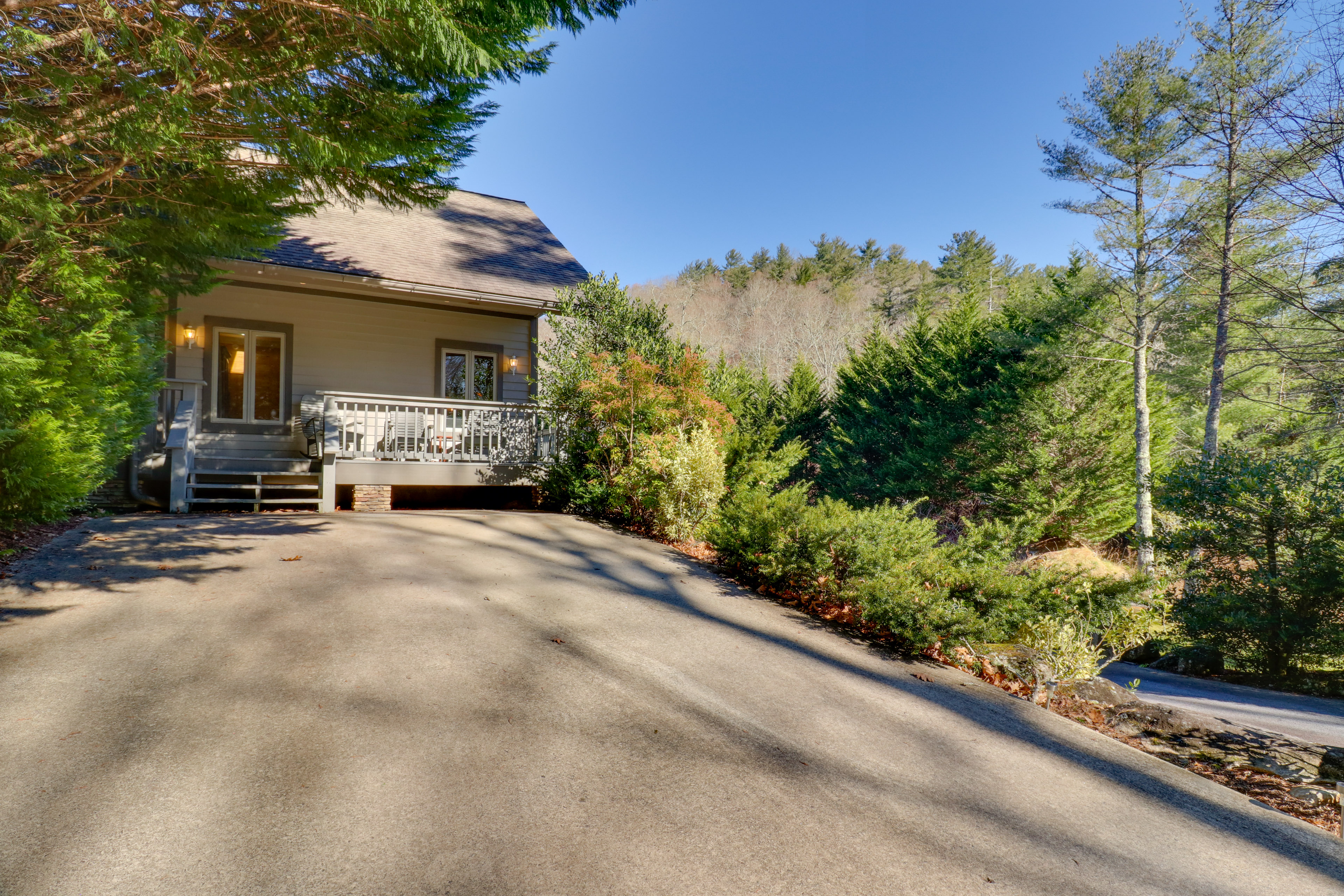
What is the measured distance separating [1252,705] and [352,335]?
1486 centimetres

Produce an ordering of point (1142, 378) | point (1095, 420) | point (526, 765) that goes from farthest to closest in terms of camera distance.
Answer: point (1095, 420) < point (1142, 378) < point (526, 765)

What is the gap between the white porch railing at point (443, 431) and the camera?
10.3m

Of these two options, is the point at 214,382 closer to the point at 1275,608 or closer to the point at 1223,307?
the point at 1275,608

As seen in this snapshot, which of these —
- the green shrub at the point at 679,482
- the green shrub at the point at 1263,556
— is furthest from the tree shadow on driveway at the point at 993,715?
the green shrub at the point at 1263,556

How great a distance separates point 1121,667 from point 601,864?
10.1 meters

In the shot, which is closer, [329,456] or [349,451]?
[329,456]

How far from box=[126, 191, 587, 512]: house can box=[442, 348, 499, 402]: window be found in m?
0.04

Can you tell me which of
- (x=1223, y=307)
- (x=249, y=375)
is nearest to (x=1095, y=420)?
(x=1223, y=307)

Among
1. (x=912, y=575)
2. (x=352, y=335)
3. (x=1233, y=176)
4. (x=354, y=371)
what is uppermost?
(x=1233, y=176)

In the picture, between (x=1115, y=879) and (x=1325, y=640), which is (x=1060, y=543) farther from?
(x=1115, y=879)

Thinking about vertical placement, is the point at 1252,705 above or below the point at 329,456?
below

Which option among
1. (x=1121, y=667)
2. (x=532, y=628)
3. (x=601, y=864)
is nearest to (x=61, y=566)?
(x=532, y=628)

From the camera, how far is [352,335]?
1248cm

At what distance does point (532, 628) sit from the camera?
4844mm
